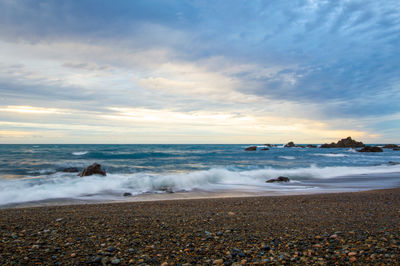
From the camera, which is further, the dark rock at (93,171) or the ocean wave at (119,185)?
the dark rock at (93,171)

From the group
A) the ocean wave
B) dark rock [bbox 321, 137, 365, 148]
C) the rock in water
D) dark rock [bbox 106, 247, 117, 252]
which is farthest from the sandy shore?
dark rock [bbox 321, 137, 365, 148]

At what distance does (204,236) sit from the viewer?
434 cm

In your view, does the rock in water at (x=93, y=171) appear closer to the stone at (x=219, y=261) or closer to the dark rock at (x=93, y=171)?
the dark rock at (x=93, y=171)

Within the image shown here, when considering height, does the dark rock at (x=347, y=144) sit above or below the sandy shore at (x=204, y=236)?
above

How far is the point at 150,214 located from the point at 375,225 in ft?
15.9

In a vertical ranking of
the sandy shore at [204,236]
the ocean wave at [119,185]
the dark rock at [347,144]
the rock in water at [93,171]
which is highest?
the dark rock at [347,144]

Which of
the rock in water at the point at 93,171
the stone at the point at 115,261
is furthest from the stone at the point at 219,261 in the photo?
the rock in water at the point at 93,171

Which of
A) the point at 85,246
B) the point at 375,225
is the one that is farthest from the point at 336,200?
the point at 85,246

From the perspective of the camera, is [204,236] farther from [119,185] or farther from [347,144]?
[347,144]

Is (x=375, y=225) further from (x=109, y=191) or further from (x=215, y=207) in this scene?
(x=109, y=191)

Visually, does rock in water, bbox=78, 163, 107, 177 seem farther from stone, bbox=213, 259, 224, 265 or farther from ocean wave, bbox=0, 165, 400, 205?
stone, bbox=213, 259, 224, 265

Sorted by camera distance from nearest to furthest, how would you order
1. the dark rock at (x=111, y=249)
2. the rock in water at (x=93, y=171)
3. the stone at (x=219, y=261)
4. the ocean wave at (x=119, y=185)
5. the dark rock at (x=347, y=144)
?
1. the stone at (x=219, y=261)
2. the dark rock at (x=111, y=249)
3. the ocean wave at (x=119, y=185)
4. the rock in water at (x=93, y=171)
5. the dark rock at (x=347, y=144)

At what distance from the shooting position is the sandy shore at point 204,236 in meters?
3.41

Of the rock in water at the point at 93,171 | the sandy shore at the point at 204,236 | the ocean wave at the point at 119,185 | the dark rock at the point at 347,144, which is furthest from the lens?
the dark rock at the point at 347,144
